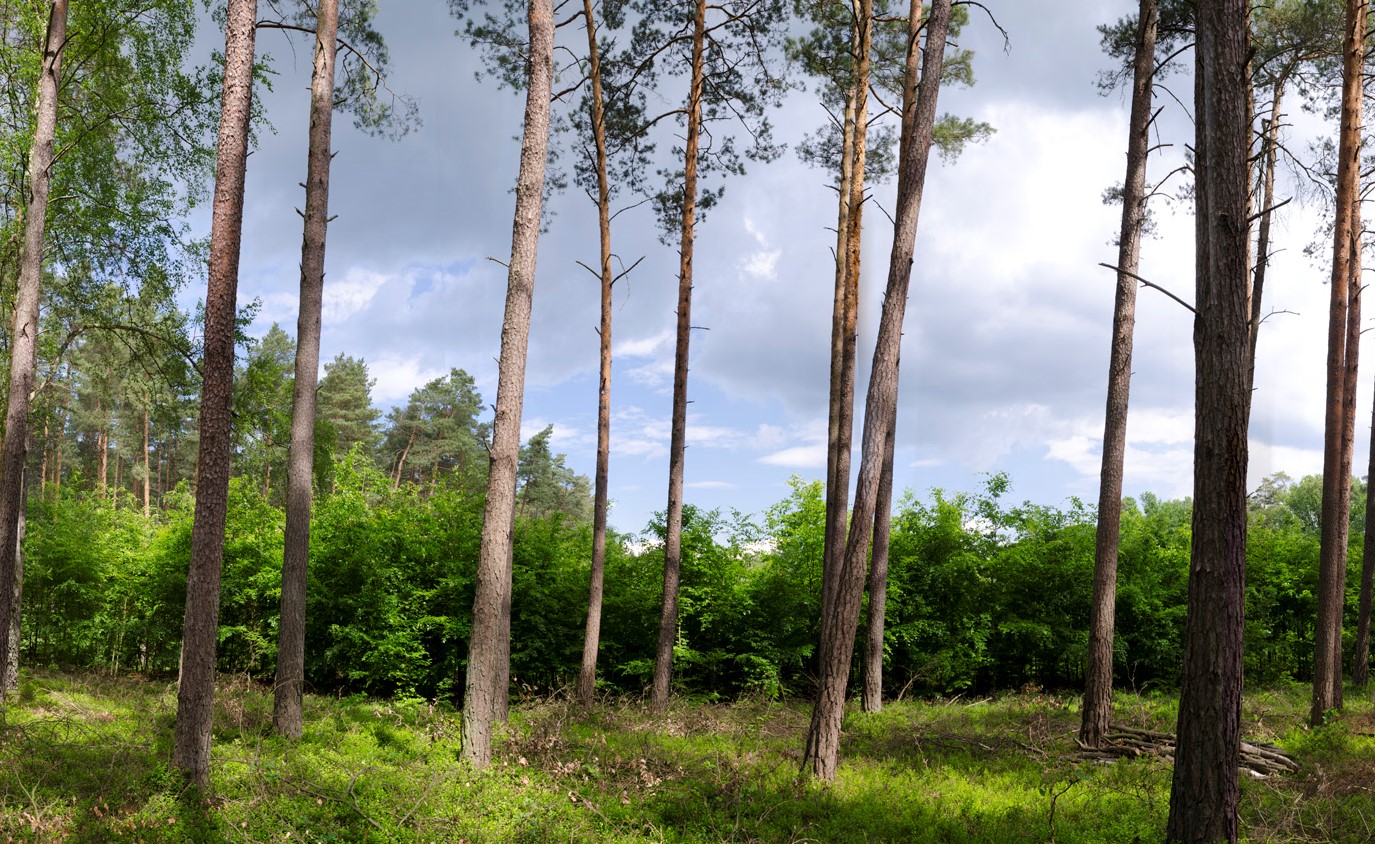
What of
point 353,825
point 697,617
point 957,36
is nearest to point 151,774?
point 353,825

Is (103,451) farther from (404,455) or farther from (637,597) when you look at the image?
(637,597)

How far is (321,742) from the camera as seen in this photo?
8969mm

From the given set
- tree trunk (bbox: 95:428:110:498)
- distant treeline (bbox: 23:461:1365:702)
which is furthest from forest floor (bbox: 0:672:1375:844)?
tree trunk (bbox: 95:428:110:498)

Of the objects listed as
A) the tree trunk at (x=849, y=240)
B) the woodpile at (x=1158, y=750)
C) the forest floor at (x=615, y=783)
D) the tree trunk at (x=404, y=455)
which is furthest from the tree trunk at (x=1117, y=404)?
the tree trunk at (x=404, y=455)

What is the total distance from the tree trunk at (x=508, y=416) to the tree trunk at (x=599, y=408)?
12.0 ft

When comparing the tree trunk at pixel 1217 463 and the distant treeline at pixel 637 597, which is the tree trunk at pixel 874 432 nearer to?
the tree trunk at pixel 1217 463

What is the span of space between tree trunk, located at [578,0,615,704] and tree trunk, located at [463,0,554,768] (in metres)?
3.64

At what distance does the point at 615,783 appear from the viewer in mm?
7570

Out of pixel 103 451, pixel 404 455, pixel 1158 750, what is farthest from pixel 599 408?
pixel 103 451

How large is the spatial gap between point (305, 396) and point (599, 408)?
175 inches

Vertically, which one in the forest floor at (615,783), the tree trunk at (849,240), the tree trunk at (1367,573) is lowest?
the forest floor at (615,783)

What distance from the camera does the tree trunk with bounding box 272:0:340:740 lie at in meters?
9.11

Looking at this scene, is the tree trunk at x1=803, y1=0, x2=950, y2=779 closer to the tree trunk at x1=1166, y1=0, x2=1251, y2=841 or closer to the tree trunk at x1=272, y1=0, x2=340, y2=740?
the tree trunk at x1=1166, y1=0, x2=1251, y2=841

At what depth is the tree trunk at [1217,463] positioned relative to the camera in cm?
545
